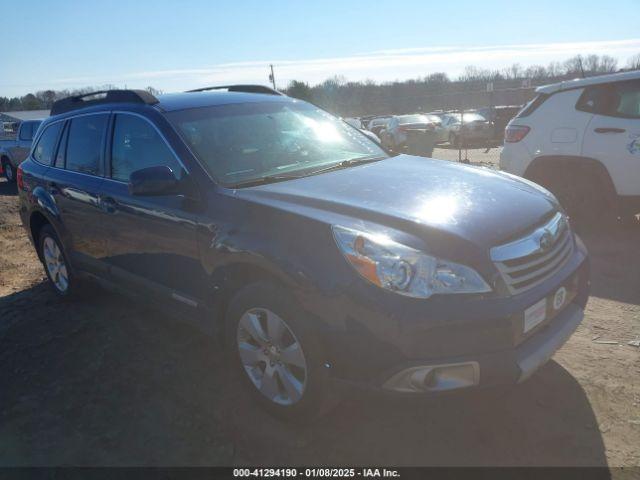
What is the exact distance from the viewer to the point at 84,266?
4.47m

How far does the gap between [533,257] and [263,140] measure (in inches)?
76.4

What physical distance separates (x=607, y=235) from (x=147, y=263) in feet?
17.0

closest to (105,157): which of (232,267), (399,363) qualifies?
(232,267)

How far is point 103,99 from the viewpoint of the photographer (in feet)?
14.1

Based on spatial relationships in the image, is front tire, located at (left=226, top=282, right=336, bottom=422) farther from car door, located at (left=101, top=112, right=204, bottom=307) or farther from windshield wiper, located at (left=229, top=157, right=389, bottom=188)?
windshield wiper, located at (left=229, top=157, right=389, bottom=188)

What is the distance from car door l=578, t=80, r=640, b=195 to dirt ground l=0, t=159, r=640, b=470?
1.93 meters

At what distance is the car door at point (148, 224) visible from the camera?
3225 mm

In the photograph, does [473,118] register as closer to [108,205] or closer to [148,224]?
[108,205]

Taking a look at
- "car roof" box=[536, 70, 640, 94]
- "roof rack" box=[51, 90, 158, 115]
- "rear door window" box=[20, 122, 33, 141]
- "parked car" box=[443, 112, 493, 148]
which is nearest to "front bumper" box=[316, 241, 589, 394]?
"roof rack" box=[51, 90, 158, 115]

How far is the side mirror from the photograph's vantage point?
3076mm

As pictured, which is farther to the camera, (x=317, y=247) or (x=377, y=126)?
(x=377, y=126)

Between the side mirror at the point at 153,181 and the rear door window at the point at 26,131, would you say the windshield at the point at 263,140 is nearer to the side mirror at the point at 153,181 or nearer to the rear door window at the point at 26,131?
the side mirror at the point at 153,181

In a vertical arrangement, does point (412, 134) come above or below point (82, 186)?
below

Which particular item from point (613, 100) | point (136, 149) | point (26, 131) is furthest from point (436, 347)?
point (26, 131)
